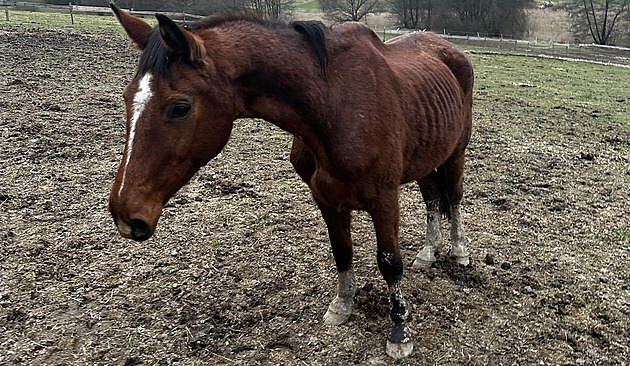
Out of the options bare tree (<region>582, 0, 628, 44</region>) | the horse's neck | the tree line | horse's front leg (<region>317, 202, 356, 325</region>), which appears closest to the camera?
the horse's neck

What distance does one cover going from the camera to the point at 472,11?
36438 millimetres

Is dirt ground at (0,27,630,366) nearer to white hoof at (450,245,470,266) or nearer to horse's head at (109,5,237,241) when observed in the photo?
white hoof at (450,245,470,266)

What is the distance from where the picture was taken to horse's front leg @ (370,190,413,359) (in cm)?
282

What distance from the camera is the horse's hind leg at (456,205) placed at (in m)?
4.13

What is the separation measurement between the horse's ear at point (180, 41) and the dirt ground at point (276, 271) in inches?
81.5

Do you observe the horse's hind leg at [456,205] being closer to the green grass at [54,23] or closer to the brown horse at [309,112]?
the brown horse at [309,112]

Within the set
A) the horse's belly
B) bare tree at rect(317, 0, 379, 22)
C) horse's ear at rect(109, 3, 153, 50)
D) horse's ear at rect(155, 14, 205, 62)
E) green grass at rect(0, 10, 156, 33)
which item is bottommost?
the horse's belly

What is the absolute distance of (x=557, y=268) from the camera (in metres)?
4.13

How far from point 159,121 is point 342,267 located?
194 cm

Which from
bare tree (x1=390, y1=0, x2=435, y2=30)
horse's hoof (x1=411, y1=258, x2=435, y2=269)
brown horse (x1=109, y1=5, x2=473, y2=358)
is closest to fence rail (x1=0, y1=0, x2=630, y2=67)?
bare tree (x1=390, y1=0, x2=435, y2=30)

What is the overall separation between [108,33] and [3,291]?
18206 millimetres

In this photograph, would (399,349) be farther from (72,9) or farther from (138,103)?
(72,9)

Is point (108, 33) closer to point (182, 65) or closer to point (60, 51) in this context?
point (60, 51)

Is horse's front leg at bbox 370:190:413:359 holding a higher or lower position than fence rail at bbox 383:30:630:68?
lower
